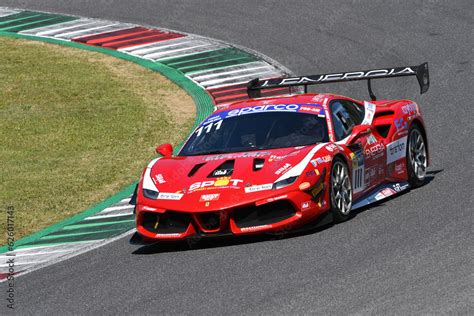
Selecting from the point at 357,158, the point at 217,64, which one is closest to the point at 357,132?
the point at 357,158

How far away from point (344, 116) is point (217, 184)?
223cm

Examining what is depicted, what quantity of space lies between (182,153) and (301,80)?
87.7 inches

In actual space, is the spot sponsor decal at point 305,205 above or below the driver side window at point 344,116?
below

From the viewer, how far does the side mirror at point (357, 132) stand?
11.3 m

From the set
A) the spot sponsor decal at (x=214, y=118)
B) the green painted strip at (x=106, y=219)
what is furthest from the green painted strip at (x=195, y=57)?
the spot sponsor decal at (x=214, y=118)

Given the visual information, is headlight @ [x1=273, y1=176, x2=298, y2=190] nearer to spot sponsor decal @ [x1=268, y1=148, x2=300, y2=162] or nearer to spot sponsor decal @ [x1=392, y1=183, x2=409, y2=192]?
spot sponsor decal @ [x1=268, y1=148, x2=300, y2=162]

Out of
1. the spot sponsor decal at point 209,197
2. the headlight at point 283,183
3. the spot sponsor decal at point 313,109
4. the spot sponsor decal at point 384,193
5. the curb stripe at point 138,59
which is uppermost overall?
the spot sponsor decal at point 313,109

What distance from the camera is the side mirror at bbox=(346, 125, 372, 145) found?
11.3 metres

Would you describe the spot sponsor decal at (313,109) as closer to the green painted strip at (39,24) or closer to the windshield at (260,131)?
the windshield at (260,131)

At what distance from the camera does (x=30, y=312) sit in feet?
28.7

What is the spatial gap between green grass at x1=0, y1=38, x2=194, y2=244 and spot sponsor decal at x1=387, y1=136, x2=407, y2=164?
3.69 m

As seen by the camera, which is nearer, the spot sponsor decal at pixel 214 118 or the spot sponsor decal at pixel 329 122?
the spot sponsor decal at pixel 329 122

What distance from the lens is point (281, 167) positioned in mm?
10414

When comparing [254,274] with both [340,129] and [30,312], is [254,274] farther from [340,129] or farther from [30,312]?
[340,129]
